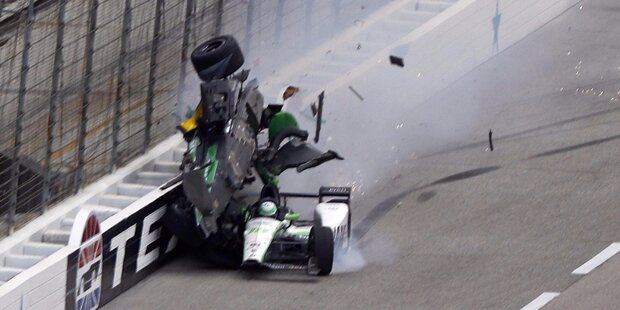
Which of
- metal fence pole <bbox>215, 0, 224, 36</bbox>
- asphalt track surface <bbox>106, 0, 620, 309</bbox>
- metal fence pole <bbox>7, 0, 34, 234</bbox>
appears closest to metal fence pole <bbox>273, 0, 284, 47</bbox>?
asphalt track surface <bbox>106, 0, 620, 309</bbox>

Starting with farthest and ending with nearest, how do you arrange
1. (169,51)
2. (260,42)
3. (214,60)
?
1. (260,42)
2. (169,51)
3. (214,60)

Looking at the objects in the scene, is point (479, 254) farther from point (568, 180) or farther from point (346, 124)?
point (346, 124)

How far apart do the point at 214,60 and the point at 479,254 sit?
3.15 meters

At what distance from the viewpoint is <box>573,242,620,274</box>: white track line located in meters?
13.3

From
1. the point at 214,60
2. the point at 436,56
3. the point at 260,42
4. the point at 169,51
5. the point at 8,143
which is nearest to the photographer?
the point at 8,143

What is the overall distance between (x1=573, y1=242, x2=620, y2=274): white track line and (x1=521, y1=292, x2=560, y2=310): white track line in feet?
2.07

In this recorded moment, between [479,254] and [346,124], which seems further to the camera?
[346,124]

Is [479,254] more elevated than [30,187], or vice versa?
[30,187]

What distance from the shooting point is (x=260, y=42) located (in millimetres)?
17547

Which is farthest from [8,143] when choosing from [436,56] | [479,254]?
[436,56]

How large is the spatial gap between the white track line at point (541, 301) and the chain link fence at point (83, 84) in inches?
180

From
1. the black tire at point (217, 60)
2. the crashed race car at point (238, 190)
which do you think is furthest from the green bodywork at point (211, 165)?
the black tire at point (217, 60)

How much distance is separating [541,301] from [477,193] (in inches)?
130

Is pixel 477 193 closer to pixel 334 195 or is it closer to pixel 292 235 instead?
pixel 334 195
